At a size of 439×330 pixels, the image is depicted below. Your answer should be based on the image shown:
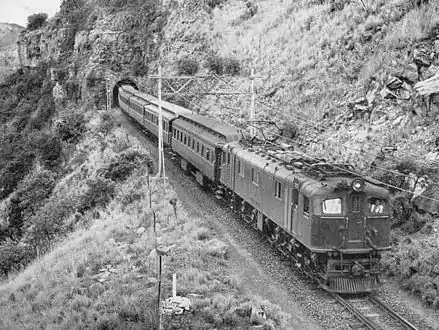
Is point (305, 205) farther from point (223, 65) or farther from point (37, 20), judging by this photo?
point (37, 20)

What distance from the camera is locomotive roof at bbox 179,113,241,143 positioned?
84.9ft

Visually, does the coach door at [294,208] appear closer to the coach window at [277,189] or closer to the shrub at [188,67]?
the coach window at [277,189]

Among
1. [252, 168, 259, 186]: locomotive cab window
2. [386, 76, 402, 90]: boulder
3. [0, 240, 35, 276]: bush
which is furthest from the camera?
[0, 240, 35, 276]: bush

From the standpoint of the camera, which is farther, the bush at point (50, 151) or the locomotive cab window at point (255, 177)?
the bush at point (50, 151)

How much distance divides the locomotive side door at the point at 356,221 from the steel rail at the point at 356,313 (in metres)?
1.38

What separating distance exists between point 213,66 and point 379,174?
3008cm

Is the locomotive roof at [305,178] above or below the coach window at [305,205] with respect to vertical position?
above

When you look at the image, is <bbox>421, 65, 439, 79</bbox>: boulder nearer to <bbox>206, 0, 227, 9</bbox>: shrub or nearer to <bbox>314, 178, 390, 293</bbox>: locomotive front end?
<bbox>314, 178, 390, 293</bbox>: locomotive front end

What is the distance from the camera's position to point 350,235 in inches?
619

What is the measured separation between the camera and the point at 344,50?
1273 inches

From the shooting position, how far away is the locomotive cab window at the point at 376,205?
15855 mm

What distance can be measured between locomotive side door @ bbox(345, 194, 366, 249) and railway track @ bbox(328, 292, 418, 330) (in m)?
1.42

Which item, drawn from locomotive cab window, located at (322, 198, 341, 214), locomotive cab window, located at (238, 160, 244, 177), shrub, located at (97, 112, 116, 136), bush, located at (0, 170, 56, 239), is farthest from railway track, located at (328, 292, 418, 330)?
shrub, located at (97, 112, 116, 136)

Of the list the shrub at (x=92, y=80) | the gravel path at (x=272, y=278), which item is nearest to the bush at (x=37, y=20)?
the shrub at (x=92, y=80)
